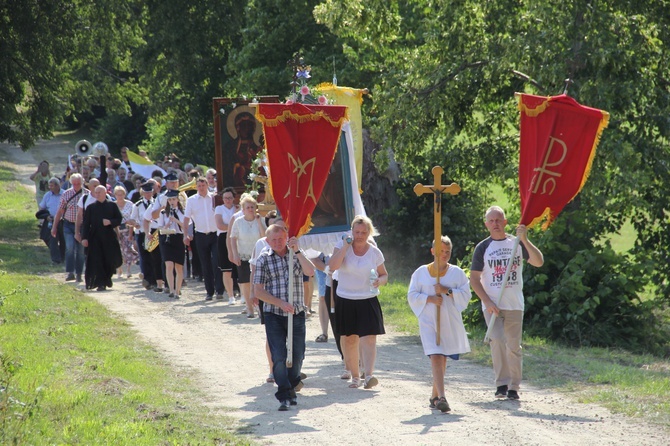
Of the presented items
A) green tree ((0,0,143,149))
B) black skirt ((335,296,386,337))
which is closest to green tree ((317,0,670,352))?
black skirt ((335,296,386,337))

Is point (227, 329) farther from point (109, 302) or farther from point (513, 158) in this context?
point (513, 158)

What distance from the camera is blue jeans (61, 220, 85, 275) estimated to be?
70.1 ft

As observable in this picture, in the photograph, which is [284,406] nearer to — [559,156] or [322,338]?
[559,156]

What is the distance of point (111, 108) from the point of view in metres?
36.7

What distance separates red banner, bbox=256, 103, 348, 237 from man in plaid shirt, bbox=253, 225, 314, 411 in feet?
1.67

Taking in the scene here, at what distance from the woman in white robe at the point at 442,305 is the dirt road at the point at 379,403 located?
1.81 feet

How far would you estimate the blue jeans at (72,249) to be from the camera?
70.1 feet

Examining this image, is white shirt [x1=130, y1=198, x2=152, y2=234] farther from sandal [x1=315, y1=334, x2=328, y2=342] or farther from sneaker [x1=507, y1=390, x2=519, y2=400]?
sneaker [x1=507, y1=390, x2=519, y2=400]

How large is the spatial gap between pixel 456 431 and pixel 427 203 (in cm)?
1740

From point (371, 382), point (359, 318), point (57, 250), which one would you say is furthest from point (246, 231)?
point (57, 250)

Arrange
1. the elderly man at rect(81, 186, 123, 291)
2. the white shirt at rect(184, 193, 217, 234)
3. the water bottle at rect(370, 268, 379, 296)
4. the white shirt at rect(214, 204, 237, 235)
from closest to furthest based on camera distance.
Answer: the water bottle at rect(370, 268, 379, 296)
the white shirt at rect(214, 204, 237, 235)
the white shirt at rect(184, 193, 217, 234)
the elderly man at rect(81, 186, 123, 291)

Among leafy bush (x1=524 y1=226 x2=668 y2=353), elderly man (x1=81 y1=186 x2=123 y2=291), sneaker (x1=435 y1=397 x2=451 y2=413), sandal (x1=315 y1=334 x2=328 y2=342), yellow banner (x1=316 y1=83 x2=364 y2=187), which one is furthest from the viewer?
elderly man (x1=81 y1=186 x2=123 y2=291)

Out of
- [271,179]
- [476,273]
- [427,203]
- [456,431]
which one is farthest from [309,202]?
[427,203]

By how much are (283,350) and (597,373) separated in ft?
12.5
